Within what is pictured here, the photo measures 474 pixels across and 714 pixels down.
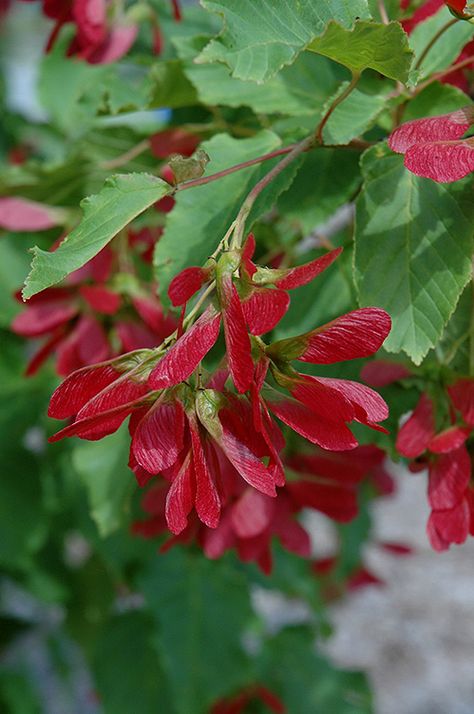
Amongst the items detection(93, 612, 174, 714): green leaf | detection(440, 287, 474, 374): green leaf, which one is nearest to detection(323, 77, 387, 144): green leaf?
detection(440, 287, 474, 374): green leaf

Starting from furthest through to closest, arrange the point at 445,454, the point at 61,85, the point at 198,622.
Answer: the point at 61,85 < the point at 198,622 < the point at 445,454

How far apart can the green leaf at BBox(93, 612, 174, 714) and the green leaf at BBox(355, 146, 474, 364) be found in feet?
2.80

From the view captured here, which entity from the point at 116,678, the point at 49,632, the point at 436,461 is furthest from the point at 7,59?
the point at 436,461

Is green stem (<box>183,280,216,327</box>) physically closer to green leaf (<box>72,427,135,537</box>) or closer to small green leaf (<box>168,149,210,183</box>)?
small green leaf (<box>168,149,210,183</box>)

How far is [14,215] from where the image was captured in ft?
2.59

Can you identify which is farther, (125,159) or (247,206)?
(125,159)

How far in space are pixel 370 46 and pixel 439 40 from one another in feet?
0.63

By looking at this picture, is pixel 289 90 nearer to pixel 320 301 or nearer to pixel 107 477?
pixel 320 301

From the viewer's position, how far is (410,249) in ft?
1.67

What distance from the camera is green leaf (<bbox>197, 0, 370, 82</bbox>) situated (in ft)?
1.43

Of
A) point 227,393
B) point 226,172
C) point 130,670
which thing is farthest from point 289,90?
point 130,670

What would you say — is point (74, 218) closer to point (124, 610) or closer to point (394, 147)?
point (394, 147)

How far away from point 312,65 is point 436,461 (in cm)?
31

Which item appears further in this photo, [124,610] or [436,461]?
[124,610]
